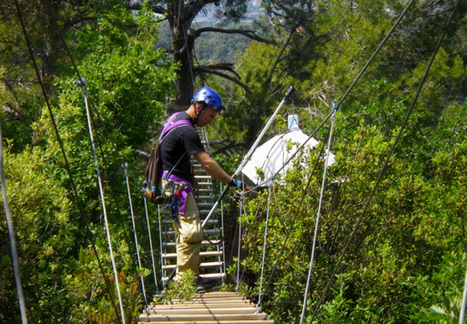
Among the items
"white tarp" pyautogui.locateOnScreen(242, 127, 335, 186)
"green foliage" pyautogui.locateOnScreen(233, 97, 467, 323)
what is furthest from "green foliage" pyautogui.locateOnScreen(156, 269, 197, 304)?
"white tarp" pyautogui.locateOnScreen(242, 127, 335, 186)

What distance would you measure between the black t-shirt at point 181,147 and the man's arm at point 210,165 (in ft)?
0.13

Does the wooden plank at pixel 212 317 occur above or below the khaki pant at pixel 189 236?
below

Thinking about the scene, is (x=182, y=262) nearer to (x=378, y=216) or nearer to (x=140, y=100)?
(x=378, y=216)

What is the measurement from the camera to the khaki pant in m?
3.97

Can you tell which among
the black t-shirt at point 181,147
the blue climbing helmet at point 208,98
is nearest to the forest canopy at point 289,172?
the black t-shirt at point 181,147

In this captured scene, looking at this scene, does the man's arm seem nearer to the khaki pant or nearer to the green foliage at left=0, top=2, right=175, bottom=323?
the khaki pant

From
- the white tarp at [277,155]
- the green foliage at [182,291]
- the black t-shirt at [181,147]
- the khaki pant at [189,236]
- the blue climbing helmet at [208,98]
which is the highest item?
the blue climbing helmet at [208,98]

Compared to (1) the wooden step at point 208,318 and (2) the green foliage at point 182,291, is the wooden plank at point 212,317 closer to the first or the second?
(1) the wooden step at point 208,318

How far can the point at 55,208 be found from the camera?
454 cm

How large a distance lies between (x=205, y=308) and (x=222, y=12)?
805cm

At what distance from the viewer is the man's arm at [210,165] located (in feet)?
12.2

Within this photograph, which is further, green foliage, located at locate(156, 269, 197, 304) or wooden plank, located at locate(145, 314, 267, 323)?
green foliage, located at locate(156, 269, 197, 304)

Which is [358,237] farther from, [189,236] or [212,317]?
[212,317]

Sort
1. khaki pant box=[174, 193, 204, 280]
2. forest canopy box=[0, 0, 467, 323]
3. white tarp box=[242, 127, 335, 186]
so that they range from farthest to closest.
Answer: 1. white tarp box=[242, 127, 335, 186]
2. khaki pant box=[174, 193, 204, 280]
3. forest canopy box=[0, 0, 467, 323]
